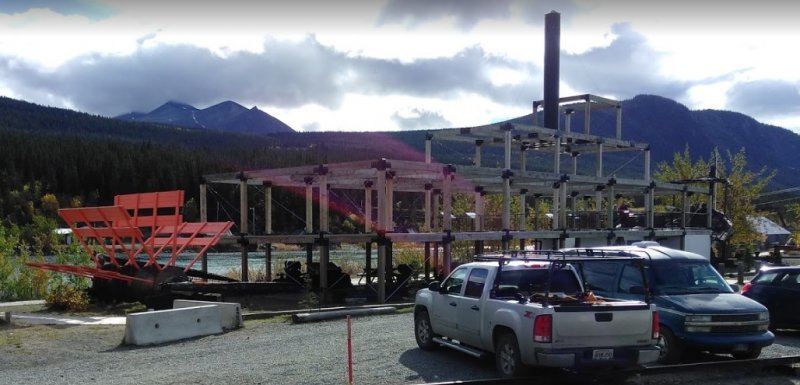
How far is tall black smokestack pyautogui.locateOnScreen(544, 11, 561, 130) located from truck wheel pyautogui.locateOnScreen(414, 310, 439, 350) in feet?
84.5

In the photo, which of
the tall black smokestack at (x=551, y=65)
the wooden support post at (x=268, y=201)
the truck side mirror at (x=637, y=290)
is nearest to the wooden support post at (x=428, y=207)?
the wooden support post at (x=268, y=201)

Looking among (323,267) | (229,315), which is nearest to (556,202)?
(323,267)

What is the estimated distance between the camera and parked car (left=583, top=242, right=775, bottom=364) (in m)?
→ 10.5

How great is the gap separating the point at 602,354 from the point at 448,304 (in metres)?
2.81

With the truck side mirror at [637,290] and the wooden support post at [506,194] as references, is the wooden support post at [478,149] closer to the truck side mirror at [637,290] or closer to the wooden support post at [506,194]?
the wooden support post at [506,194]

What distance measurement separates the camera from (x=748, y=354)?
1095cm

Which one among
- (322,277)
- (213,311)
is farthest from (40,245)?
(213,311)

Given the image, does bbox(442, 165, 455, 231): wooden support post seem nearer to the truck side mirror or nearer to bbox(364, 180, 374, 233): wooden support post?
bbox(364, 180, 374, 233): wooden support post

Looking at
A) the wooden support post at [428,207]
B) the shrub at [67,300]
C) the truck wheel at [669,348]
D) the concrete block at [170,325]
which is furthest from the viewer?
the wooden support post at [428,207]

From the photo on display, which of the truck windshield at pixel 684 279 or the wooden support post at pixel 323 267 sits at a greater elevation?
the truck windshield at pixel 684 279

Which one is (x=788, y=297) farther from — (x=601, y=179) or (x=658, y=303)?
(x=601, y=179)

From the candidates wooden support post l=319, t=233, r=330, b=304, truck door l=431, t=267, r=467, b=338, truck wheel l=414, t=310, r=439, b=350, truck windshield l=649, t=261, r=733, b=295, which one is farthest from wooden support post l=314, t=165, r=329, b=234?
truck windshield l=649, t=261, r=733, b=295

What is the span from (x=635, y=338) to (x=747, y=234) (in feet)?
129

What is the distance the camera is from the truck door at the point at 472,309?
1007 cm
